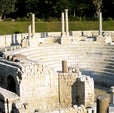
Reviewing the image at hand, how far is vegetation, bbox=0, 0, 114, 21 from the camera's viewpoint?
59.7 meters

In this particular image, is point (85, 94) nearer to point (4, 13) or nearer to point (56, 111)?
point (56, 111)

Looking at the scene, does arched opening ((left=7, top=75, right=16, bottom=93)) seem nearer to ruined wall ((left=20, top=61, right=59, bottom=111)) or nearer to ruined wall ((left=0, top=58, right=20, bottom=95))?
ruined wall ((left=0, top=58, right=20, bottom=95))

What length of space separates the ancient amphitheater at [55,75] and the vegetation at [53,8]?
23.2 metres

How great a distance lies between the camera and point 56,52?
34.2m

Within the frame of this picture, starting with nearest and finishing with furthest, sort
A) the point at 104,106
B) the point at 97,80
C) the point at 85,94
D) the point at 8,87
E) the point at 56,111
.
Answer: the point at 104,106, the point at 56,111, the point at 85,94, the point at 8,87, the point at 97,80

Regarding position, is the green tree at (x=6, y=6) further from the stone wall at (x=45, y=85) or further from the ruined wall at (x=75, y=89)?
the ruined wall at (x=75, y=89)

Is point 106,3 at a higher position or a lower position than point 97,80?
higher

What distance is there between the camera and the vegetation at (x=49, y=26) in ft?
169

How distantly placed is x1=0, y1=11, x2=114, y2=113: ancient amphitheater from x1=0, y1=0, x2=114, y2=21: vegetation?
23158mm

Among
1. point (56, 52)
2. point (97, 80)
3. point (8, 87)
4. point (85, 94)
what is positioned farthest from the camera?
point (56, 52)

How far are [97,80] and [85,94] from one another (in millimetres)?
6743

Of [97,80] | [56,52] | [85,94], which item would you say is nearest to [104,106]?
[85,94]

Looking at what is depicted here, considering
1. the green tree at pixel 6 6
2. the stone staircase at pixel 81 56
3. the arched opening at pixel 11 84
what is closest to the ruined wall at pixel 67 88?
the arched opening at pixel 11 84

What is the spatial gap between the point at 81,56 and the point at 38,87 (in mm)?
10289
